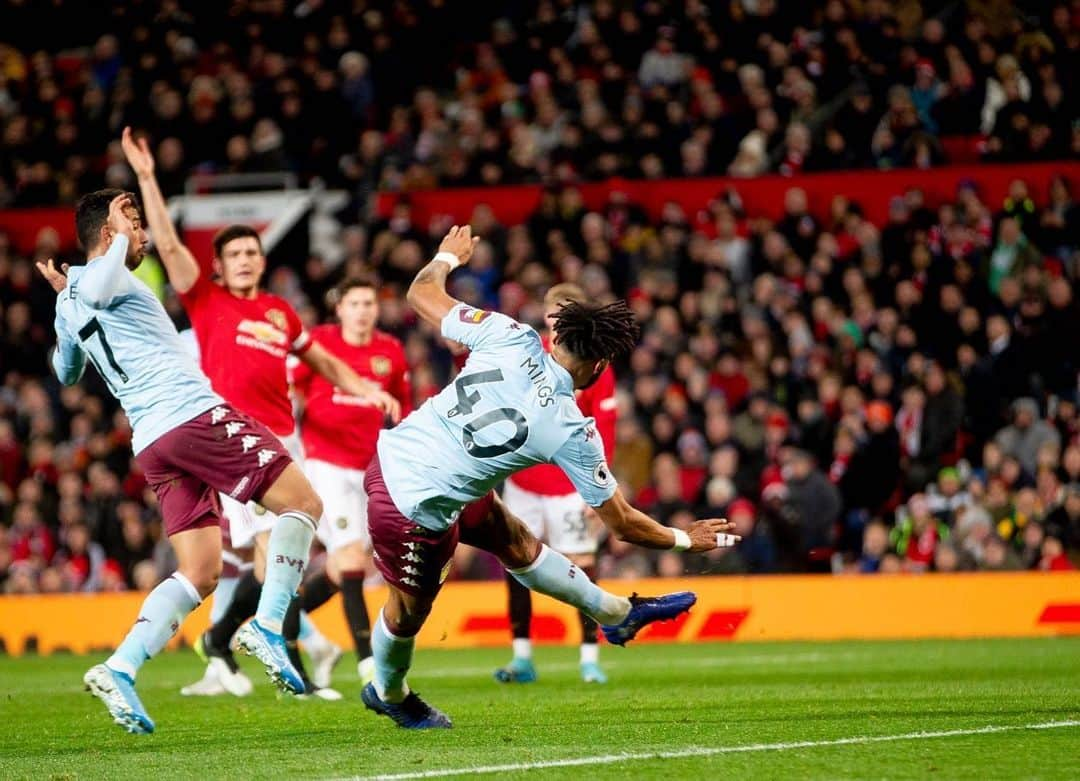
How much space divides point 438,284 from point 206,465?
142 cm

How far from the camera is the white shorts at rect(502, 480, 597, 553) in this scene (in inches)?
477

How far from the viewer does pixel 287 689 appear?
7.60 metres

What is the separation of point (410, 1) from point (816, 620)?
11.4 m

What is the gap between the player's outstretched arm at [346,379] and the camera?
9.91 m

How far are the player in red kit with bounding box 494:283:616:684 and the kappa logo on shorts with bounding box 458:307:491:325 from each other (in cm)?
369

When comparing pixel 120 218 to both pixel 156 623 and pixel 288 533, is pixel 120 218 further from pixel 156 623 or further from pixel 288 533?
pixel 156 623

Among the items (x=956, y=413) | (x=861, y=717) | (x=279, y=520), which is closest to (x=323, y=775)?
(x=279, y=520)

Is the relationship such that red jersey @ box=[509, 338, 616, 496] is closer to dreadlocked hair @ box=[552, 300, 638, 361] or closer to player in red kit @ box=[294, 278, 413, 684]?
player in red kit @ box=[294, 278, 413, 684]

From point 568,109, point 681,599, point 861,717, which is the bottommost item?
point 861,717

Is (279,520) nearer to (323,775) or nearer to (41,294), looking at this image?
A: (323,775)

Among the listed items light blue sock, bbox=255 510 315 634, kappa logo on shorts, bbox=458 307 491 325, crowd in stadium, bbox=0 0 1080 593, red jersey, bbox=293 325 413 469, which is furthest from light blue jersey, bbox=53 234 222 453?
crowd in stadium, bbox=0 0 1080 593

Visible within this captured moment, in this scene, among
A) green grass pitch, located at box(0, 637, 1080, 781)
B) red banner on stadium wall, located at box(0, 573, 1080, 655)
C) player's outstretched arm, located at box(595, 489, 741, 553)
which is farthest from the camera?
red banner on stadium wall, located at box(0, 573, 1080, 655)

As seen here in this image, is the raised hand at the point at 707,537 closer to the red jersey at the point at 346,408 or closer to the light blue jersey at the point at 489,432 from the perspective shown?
the light blue jersey at the point at 489,432

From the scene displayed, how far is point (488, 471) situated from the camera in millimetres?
7473
